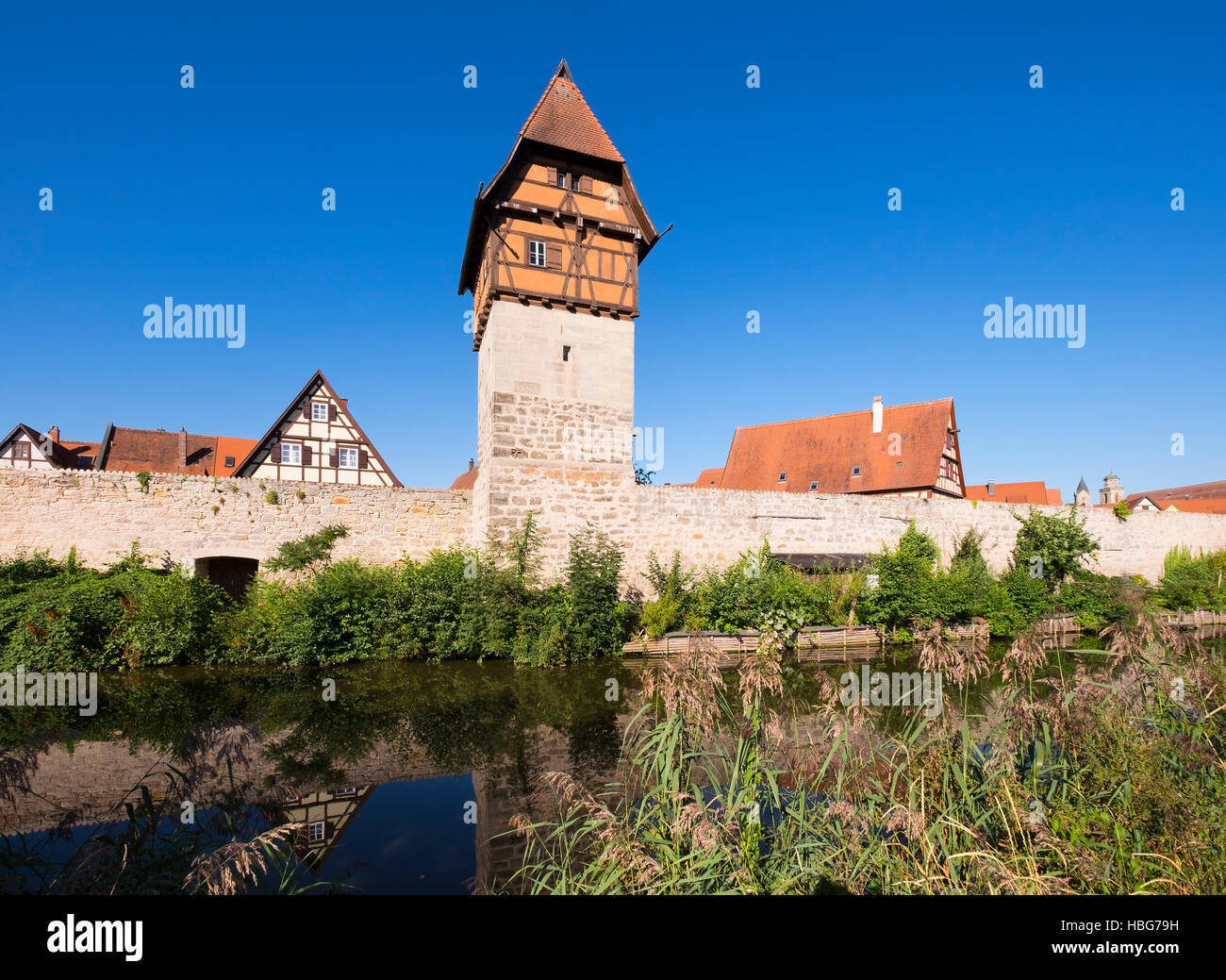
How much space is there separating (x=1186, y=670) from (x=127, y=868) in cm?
670

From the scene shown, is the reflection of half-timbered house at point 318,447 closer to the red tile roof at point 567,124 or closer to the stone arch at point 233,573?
the stone arch at point 233,573

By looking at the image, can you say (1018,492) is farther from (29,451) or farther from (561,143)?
(29,451)

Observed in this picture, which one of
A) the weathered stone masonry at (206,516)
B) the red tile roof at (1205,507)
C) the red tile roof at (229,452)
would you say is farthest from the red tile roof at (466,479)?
the red tile roof at (1205,507)

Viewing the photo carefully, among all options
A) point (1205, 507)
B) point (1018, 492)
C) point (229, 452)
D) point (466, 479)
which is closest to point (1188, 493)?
point (1205, 507)

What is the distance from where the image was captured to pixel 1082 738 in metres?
3.69

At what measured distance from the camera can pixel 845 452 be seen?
25016mm

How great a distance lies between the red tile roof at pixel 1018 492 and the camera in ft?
120

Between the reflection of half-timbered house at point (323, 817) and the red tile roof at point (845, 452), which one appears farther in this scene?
the red tile roof at point (845, 452)

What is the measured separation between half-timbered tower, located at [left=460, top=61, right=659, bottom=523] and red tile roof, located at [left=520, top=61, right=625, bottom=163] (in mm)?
29

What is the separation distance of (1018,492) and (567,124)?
40.1 metres

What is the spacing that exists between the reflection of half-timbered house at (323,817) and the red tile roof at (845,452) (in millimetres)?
20320
